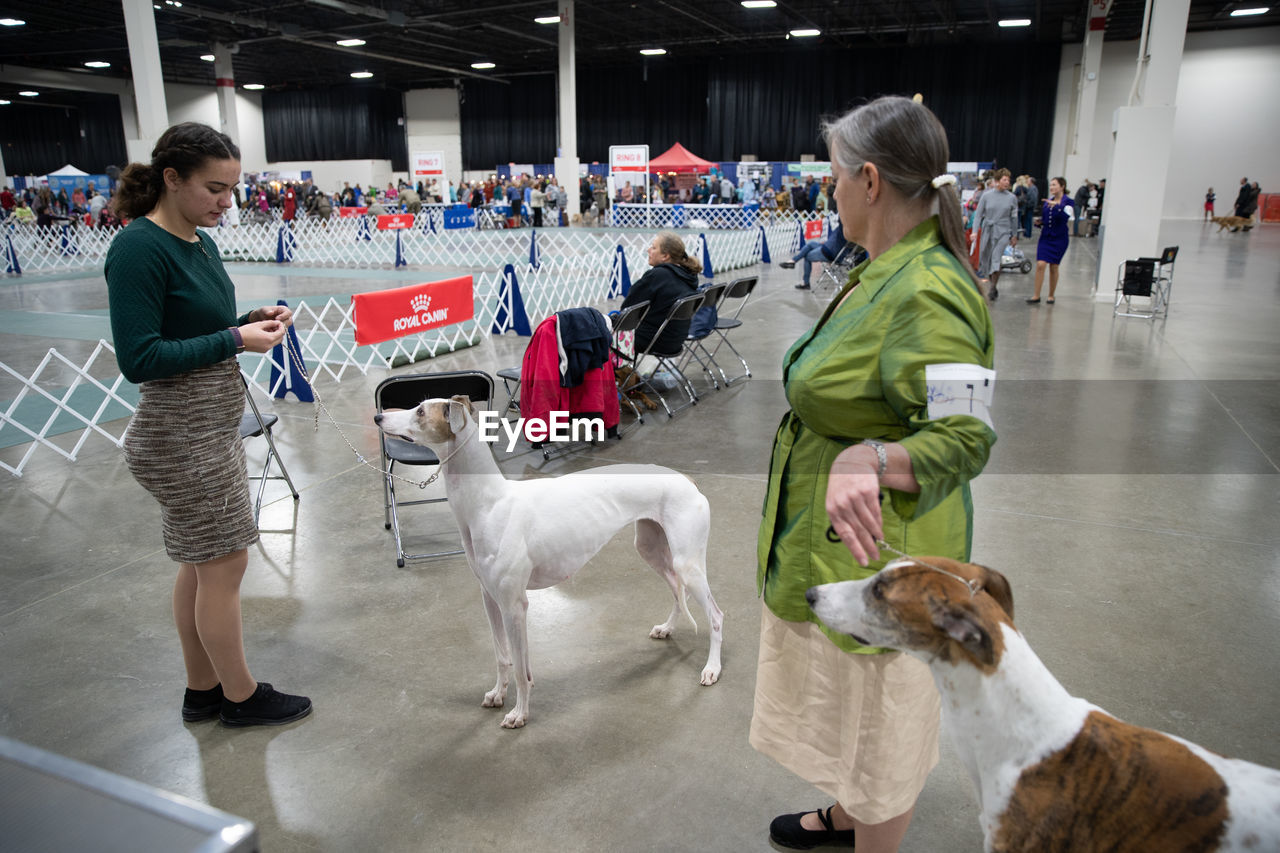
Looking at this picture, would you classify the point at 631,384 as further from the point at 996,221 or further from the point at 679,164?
the point at 679,164

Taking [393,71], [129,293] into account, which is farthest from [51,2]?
[129,293]

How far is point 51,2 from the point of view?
20578mm

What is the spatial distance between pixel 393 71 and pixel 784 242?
2575 cm

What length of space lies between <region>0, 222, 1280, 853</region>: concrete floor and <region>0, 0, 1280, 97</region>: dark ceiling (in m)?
21.1

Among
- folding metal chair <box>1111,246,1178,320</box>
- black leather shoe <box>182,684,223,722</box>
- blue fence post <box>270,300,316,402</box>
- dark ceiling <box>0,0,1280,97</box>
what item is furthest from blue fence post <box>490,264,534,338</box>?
dark ceiling <box>0,0,1280,97</box>

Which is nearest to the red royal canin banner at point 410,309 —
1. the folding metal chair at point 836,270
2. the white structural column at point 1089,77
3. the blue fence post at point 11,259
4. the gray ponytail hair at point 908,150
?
the gray ponytail hair at point 908,150

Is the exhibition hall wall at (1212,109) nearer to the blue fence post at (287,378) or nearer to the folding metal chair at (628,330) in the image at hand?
the folding metal chair at (628,330)

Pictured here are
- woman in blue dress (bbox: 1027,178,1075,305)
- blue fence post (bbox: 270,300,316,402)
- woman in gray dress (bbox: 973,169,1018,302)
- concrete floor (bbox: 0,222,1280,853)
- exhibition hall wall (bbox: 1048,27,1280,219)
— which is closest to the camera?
concrete floor (bbox: 0,222,1280,853)

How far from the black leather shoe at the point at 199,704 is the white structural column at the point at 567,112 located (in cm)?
2204

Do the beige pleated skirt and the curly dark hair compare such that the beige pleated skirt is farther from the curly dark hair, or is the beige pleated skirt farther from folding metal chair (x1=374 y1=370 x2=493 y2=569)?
folding metal chair (x1=374 y1=370 x2=493 y2=569)

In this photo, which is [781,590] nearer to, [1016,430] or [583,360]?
[583,360]

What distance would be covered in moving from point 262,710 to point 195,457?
93 cm

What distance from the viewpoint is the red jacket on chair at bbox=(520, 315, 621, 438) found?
4.89 metres

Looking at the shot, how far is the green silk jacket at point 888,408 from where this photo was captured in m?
1.20
